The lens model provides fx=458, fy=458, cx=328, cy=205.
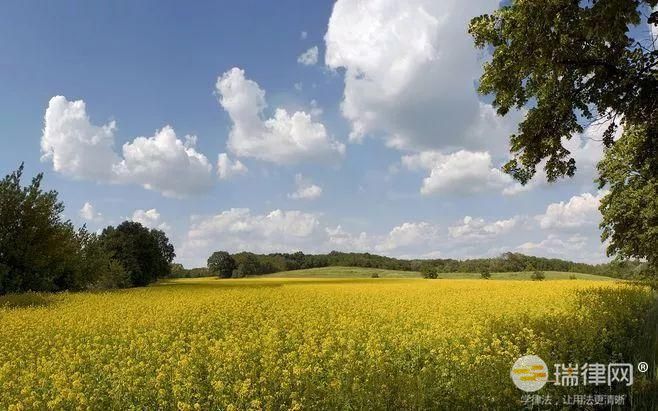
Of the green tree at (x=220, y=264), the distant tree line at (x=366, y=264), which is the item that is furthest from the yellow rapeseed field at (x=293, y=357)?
the green tree at (x=220, y=264)

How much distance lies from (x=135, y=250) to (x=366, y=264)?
178 ft

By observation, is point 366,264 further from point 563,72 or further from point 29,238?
point 563,72

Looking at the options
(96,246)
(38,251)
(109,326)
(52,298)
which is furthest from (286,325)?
(96,246)

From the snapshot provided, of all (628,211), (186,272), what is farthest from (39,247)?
(186,272)

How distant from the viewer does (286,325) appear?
41.7 ft

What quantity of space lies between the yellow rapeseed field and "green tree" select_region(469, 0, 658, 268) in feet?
16.1

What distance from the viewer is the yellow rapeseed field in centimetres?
643

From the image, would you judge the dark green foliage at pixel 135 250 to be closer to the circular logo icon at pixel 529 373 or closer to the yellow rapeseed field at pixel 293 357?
the yellow rapeseed field at pixel 293 357

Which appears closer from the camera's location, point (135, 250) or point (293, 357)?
point (293, 357)

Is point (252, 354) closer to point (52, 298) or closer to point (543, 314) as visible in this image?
point (543, 314)

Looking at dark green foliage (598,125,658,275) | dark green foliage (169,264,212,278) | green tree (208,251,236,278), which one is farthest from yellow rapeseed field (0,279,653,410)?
dark green foliage (169,264,212,278)

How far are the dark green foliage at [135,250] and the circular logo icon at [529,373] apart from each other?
153 ft

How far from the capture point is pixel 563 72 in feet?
36.6

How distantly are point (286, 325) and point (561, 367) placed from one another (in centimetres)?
688
